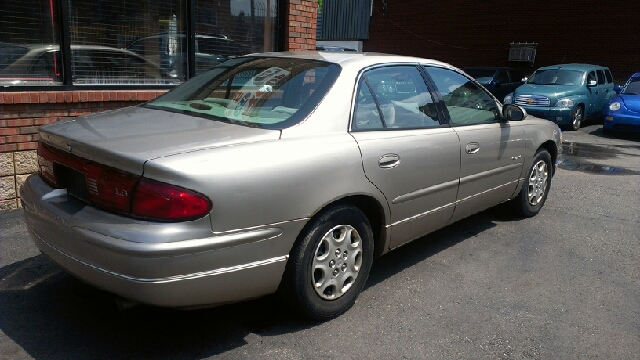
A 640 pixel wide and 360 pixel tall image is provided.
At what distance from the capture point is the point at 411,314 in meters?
3.47

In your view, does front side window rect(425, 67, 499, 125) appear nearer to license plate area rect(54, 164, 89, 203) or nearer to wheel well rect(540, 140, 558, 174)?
wheel well rect(540, 140, 558, 174)

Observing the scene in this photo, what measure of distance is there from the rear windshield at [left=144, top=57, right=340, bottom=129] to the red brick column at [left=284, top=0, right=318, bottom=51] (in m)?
3.78

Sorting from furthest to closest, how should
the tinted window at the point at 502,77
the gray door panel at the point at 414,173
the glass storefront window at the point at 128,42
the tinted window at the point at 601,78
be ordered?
the tinted window at the point at 502,77 → the tinted window at the point at 601,78 → the glass storefront window at the point at 128,42 → the gray door panel at the point at 414,173

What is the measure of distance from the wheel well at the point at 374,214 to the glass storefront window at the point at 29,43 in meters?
3.77

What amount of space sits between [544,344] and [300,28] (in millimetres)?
5792

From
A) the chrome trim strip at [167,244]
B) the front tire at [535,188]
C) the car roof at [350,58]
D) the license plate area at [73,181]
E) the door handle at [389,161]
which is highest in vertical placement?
the car roof at [350,58]

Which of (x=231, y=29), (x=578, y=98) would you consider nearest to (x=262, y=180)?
(x=231, y=29)

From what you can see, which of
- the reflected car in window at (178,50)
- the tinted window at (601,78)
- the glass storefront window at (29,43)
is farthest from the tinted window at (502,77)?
the glass storefront window at (29,43)

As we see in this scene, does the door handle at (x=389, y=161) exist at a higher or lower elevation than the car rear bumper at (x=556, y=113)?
higher

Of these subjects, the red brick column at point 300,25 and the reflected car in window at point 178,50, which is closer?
the reflected car in window at point 178,50

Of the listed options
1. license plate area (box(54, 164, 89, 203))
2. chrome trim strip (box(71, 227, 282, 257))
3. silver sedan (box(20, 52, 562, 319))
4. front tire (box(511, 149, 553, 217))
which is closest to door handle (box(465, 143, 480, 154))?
silver sedan (box(20, 52, 562, 319))

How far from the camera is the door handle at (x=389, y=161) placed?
3.40m

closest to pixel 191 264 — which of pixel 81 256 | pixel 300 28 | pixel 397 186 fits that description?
pixel 81 256

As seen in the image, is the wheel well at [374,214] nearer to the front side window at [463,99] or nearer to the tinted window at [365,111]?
the tinted window at [365,111]
